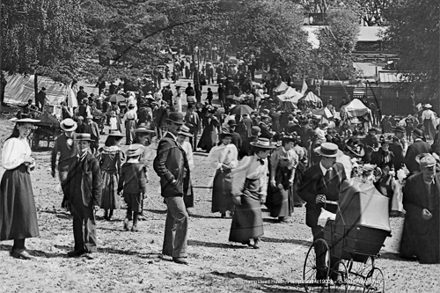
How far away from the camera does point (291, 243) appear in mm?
12086

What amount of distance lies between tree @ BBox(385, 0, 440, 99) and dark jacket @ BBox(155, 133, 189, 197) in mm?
24527

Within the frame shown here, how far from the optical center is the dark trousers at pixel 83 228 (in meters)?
9.52

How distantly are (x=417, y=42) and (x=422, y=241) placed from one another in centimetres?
2334

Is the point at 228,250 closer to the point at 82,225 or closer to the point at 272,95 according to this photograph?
the point at 82,225

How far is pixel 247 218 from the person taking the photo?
11.2 metres

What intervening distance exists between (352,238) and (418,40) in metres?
26.2

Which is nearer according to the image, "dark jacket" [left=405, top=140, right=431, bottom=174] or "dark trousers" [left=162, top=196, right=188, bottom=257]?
"dark trousers" [left=162, top=196, right=188, bottom=257]

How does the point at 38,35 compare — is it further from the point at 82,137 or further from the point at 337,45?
the point at 337,45

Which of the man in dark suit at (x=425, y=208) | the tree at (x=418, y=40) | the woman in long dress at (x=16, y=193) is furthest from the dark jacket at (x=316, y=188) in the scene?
the tree at (x=418, y=40)

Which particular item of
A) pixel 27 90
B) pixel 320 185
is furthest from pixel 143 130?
pixel 27 90

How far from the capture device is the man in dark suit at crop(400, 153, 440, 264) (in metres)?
10.8

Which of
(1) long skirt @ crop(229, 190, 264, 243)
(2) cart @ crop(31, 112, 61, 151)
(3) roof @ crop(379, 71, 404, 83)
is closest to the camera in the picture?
(1) long skirt @ crop(229, 190, 264, 243)

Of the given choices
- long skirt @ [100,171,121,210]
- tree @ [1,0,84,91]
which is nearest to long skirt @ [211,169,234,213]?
long skirt @ [100,171,121,210]

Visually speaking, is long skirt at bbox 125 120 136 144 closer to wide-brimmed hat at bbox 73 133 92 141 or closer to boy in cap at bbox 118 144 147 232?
boy in cap at bbox 118 144 147 232
